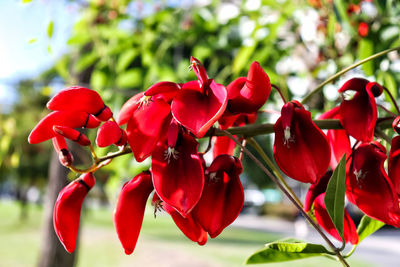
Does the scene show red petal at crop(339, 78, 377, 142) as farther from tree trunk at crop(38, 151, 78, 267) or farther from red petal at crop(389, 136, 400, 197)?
tree trunk at crop(38, 151, 78, 267)

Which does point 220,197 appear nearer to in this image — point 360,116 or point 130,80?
point 360,116

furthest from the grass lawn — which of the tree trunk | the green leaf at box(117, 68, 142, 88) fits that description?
the green leaf at box(117, 68, 142, 88)


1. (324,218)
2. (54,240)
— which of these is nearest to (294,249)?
(324,218)

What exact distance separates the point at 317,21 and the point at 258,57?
1.12 feet

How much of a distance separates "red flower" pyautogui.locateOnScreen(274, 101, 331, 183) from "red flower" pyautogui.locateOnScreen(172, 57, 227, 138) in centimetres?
5

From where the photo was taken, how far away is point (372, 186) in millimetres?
304

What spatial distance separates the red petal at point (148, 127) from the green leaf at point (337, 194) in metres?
0.11

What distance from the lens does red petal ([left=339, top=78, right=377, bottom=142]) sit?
1.00 ft

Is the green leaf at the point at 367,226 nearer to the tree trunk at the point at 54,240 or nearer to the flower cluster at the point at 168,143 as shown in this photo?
the flower cluster at the point at 168,143

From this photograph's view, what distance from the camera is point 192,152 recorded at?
11.3 inches

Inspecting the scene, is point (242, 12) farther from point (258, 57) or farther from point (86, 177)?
point (86, 177)

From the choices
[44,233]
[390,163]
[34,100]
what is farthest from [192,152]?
[34,100]

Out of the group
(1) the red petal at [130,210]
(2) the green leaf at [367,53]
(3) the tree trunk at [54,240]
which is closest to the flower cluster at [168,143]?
(1) the red petal at [130,210]

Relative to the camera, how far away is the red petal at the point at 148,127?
0.92 ft
